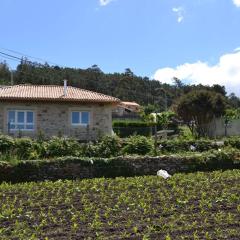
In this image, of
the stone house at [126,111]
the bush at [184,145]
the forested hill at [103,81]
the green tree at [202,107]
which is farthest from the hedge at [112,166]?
the stone house at [126,111]

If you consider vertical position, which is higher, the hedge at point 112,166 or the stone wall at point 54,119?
the stone wall at point 54,119

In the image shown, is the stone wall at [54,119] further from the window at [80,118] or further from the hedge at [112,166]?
the hedge at [112,166]

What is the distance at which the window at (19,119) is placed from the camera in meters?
27.5

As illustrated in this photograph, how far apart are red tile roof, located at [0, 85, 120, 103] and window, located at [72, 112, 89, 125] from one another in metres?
1.02

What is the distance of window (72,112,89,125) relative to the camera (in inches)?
1120

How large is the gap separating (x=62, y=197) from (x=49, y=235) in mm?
3363

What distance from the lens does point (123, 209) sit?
8984 millimetres

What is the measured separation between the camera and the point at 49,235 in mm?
6996

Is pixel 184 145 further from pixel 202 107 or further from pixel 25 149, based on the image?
pixel 202 107

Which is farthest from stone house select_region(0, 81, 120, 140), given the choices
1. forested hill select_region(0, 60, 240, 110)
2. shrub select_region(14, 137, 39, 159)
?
forested hill select_region(0, 60, 240, 110)

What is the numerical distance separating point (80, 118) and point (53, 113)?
5.54 feet

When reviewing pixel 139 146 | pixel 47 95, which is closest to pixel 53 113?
pixel 47 95

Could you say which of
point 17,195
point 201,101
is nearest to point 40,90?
point 201,101

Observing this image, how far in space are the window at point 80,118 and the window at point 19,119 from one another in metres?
2.51
